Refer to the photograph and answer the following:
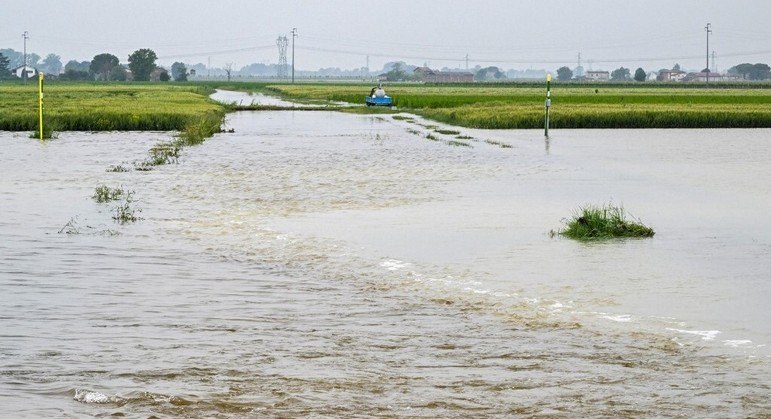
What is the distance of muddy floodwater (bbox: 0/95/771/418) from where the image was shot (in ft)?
20.2

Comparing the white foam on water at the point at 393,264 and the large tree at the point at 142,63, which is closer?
the white foam on water at the point at 393,264

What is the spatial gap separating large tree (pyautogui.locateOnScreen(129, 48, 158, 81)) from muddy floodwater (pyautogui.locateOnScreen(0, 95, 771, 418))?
177951mm

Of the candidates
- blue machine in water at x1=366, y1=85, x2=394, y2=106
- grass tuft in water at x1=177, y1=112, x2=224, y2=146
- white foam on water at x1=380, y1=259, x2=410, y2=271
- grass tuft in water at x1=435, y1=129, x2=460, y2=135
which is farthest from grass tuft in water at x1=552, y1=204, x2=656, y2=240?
blue machine in water at x1=366, y1=85, x2=394, y2=106

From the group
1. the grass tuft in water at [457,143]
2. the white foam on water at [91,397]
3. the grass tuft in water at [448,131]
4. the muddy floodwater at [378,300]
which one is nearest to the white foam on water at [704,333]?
the muddy floodwater at [378,300]

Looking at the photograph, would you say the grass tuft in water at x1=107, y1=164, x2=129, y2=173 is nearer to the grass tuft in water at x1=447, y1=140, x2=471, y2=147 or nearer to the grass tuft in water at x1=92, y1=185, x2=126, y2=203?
the grass tuft in water at x1=92, y1=185, x2=126, y2=203

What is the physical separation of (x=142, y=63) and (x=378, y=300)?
7479 inches

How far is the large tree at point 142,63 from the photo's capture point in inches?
7589

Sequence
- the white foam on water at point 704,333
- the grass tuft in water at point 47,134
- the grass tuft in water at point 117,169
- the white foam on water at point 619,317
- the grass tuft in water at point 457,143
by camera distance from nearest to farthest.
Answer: the white foam on water at point 704,333 < the white foam on water at point 619,317 < the grass tuft in water at point 117,169 < the grass tuft in water at point 457,143 < the grass tuft in water at point 47,134

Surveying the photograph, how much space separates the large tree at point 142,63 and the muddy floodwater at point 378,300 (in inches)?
7006

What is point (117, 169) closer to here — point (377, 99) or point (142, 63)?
point (377, 99)

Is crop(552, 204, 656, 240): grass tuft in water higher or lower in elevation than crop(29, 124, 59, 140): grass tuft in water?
lower

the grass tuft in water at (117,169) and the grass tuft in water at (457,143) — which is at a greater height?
the grass tuft in water at (457,143)

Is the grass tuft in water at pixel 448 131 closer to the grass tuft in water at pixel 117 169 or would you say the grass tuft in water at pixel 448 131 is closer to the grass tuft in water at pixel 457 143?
the grass tuft in water at pixel 457 143

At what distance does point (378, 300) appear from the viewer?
9.03 m
